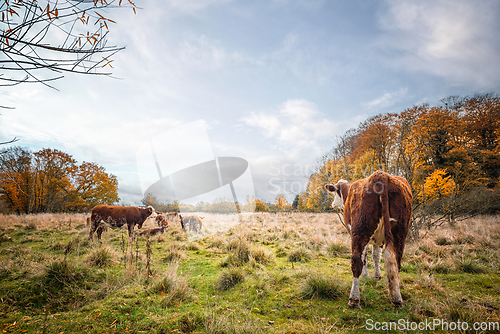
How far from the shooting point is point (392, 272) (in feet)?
10.3

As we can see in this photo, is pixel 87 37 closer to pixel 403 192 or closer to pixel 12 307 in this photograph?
pixel 12 307

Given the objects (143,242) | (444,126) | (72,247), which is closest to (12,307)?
(72,247)

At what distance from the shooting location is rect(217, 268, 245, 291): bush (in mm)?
4449

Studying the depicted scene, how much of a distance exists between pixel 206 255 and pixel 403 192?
675 centimetres

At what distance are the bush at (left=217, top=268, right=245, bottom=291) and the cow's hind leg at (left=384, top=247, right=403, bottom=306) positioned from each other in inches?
121

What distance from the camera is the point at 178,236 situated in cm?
1098

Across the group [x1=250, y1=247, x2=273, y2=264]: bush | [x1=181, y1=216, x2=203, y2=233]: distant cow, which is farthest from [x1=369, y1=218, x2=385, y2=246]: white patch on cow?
[x1=181, y1=216, x2=203, y2=233]: distant cow

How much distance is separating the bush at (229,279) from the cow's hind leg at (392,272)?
3.08m

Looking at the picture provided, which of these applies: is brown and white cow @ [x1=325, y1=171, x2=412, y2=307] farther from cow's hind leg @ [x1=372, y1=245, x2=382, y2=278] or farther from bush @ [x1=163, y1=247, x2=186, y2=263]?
bush @ [x1=163, y1=247, x2=186, y2=263]

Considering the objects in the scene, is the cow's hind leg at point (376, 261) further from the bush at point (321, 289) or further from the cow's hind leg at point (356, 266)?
the cow's hind leg at point (356, 266)

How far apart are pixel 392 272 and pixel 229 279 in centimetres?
340

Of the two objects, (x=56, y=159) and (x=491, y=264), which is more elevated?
(x=56, y=159)

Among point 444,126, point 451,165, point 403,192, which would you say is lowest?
point 403,192

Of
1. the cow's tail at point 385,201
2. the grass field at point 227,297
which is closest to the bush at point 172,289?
the grass field at point 227,297
